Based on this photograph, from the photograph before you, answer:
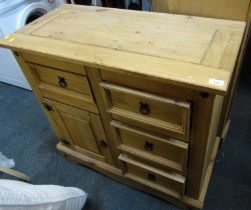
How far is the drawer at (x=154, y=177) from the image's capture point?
1.07 meters

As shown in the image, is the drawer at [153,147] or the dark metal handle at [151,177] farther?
the dark metal handle at [151,177]

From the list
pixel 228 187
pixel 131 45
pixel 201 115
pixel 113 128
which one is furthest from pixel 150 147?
pixel 228 187

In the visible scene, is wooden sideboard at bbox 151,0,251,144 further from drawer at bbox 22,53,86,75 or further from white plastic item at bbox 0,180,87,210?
white plastic item at bbox 0,180,87,210

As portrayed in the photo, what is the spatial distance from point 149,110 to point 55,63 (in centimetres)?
41

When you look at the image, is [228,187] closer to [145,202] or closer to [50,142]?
[145,202]

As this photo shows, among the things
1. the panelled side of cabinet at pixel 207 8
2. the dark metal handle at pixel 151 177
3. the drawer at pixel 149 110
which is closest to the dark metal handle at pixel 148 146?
the drawer at pixel 149 110

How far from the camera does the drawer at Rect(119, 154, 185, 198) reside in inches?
42.2

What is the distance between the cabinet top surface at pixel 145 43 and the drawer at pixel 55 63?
0.04m

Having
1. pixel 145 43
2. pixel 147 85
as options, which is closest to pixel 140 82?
pixel 147 85

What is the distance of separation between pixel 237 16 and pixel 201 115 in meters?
0.44

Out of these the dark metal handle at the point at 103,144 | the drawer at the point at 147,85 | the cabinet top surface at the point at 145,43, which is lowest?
the dark metal handle at the point at 103,144

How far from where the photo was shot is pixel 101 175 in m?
1.41

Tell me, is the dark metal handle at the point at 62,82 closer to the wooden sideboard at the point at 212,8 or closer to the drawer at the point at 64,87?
the drawer at the point at 64,87

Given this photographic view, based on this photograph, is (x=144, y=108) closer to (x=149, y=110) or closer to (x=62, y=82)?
(x=149, y=110)
